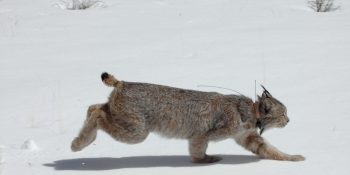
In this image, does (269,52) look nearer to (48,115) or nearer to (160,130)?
(48,115)

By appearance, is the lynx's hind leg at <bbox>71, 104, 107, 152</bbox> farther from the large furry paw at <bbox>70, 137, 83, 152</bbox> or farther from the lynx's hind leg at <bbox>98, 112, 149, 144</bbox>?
the lynx's hind leg at <bbox>98, 112, 149, 144</bbox>

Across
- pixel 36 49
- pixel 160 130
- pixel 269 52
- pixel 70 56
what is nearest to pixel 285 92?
pixel 269 52

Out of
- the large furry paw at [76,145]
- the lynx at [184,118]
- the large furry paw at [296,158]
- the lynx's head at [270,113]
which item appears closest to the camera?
the large furry paw at [296,158]

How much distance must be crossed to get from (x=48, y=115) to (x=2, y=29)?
221 inches

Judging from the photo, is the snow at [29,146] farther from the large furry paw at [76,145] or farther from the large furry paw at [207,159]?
the large furry paw at [207,159]

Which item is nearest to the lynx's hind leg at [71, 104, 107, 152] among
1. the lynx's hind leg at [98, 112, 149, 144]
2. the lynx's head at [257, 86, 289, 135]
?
the lynx's hind leg at [98, 112, 149, 144]

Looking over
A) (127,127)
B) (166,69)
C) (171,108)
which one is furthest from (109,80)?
(166,69)

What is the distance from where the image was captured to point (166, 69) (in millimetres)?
10641

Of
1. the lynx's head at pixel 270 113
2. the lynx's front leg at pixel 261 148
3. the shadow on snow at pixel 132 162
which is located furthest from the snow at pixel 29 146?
the lynx's head at pixel 270 113

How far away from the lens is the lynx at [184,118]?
21.9 feet

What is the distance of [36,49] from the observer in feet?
40.3

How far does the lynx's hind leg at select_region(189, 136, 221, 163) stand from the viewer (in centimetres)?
671

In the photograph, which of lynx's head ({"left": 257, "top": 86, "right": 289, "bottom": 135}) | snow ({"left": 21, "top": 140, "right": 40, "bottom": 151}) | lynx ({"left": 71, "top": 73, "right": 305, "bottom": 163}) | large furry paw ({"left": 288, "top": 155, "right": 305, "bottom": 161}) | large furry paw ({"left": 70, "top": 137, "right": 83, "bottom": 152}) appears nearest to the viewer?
large furry paw ({"left": 288, "top": 155, "right": 305, "bottom": 161})

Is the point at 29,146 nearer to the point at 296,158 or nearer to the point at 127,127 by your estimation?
the point at 127,127
